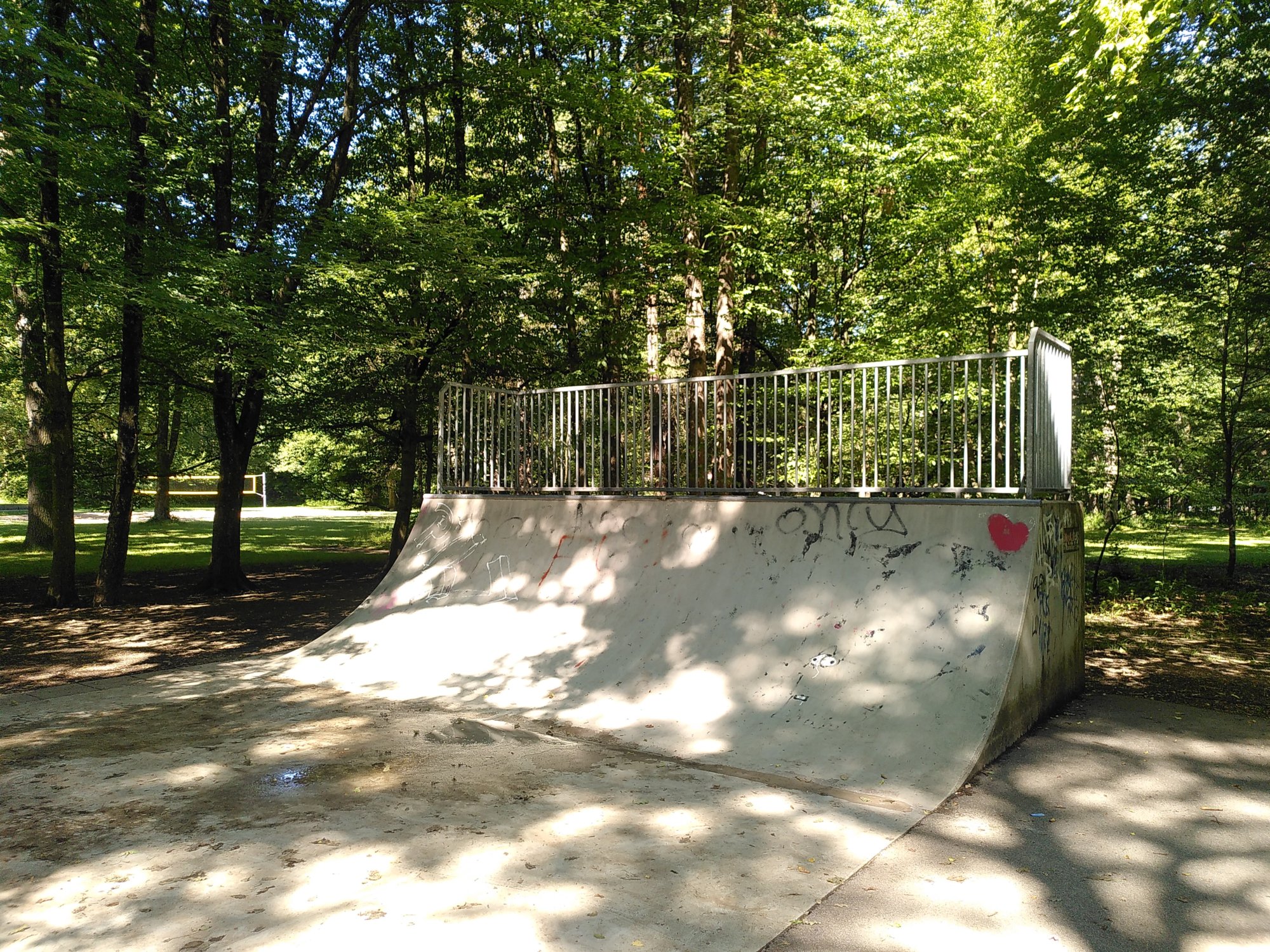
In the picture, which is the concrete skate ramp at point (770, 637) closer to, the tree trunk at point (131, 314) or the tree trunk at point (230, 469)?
the tree trunk at point (131, 314)

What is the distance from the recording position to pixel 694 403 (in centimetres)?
884

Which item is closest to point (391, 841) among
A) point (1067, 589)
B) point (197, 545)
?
point (1067, 589)

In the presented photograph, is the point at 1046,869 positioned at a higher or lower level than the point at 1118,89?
lower

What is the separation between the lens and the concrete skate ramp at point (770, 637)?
5.54 metres

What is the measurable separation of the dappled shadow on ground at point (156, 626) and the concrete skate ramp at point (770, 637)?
69.8 inches

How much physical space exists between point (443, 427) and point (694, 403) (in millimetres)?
3643

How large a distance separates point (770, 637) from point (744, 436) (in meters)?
2.19

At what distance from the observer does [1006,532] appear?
6.25 meters

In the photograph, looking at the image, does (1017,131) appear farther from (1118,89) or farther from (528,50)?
(528,50)

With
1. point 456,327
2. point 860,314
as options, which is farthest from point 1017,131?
point 456,327

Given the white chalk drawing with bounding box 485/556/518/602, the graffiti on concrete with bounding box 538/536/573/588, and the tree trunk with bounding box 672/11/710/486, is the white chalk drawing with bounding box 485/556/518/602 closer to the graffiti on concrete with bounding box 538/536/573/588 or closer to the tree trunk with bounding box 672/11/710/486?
the graffiti on concrete with bounding box 538/536/573/588

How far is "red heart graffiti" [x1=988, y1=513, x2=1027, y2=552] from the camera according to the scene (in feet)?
20.2

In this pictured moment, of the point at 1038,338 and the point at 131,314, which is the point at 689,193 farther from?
the point at 131,314

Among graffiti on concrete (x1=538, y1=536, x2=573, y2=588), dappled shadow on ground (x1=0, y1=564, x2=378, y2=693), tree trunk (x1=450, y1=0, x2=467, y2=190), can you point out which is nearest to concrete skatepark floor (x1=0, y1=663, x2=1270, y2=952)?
graffiti on concrete (x1=538, y1=536, x2=573, y2=588)
